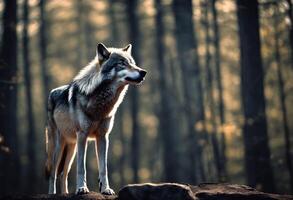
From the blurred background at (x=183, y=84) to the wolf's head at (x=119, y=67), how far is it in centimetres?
519

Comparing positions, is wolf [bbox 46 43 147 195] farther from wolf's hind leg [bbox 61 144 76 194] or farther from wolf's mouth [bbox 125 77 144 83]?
wolf's hind leg [bbox 61 144 76 194]

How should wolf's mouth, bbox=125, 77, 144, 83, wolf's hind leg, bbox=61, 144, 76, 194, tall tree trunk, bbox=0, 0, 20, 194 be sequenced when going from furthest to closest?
tall tree trunk, bbox=0, 0, 20, 194
wolf's hind leg, bbox=61, 144, 76, 194
wolf's mouth, bbox=125, 77, 144, 83

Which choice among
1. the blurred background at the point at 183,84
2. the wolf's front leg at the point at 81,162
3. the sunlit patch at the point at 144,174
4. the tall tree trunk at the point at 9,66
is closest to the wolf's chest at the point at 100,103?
the wolf's front leg at the point at 81,162

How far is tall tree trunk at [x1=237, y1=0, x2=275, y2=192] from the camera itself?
1731 cm

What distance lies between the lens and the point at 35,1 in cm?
3108

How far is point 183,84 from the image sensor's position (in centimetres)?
2819

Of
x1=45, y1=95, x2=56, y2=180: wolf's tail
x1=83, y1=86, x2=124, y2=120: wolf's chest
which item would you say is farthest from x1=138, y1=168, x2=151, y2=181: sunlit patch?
x1=83, y1=86, x2=124, y2=120: wolf's chest

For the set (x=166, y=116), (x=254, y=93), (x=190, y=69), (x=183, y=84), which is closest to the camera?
(x=254, y=93)

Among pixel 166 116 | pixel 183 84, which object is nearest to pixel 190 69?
pixel 183 84

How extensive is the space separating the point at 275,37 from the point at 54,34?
20779 millimetres

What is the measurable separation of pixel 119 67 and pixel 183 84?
61.0ft

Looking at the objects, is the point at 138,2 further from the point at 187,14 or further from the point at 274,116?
the point at 274,116

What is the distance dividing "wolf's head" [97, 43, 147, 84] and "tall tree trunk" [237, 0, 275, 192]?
8028 millimetres

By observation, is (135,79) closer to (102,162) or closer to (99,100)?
(99,100)
